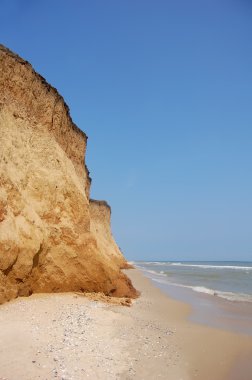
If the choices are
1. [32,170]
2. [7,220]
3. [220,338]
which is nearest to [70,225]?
[32,170]

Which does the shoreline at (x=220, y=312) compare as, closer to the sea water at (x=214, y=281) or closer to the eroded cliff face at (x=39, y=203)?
the sea water at (x=214, y=281)

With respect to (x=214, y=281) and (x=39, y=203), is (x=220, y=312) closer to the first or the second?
(x=39, y=203)

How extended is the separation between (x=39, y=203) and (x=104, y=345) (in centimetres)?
567

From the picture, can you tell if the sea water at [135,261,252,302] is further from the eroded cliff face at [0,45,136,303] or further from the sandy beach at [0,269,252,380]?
the sandy beach at [0,269,252,380]

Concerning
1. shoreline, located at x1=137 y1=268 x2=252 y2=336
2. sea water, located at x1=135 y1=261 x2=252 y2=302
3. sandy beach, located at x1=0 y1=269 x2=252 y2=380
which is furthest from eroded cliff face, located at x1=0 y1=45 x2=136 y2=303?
sea water, located at x1=135 y1=261 x2=252 y2=302

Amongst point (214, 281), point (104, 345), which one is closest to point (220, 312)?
point (104, 345)

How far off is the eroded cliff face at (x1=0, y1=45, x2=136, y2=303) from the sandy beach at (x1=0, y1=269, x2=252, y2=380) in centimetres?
88

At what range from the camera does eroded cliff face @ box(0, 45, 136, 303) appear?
9344mm

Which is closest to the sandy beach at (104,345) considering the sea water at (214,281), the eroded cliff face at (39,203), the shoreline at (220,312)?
the shoreline at (220,312)

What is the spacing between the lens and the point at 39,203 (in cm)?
1117

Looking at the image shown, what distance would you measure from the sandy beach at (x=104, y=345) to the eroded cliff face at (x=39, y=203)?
88cm

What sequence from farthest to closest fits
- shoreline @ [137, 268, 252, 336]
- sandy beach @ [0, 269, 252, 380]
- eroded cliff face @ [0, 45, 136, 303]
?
shoreline @ [137, 268, 252, 336], eroded cliff face @ [0, 45, 136, 303], sandy beach @ [0, 269, 252, 380]

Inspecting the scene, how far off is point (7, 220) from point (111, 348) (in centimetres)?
430

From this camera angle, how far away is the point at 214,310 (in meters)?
12.6
